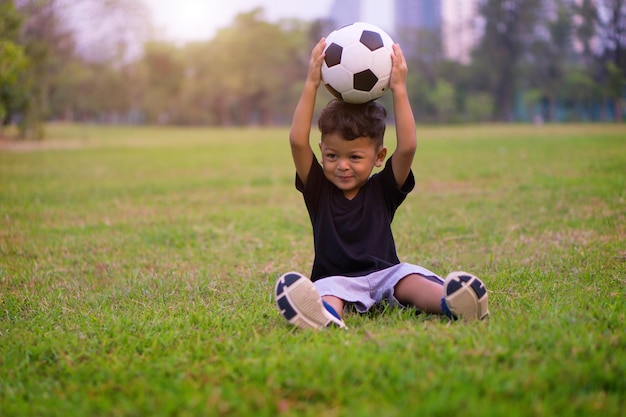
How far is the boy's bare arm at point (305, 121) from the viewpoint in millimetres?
2957

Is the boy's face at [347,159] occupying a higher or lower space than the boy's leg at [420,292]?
higher

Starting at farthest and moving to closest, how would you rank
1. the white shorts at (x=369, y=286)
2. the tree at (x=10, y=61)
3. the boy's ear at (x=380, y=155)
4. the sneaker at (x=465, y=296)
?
the tree at (x=10, y=61), the boy's ear at (x=380, y=155), the white shorts at (x=369, y=286), the sneaker at (x=465, y=296)

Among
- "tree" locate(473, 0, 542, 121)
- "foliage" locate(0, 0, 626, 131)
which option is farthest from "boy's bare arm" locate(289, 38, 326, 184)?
"tree" locate(473, 0, 542, 121)

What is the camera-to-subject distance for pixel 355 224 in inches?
122

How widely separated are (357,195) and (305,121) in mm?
505

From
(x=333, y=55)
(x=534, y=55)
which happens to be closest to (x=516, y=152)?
(x=333, y=55)

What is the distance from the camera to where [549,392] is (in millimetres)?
1846

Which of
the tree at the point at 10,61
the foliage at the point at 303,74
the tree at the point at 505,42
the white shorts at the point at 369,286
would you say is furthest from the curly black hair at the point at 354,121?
the tree at the point at 505,42

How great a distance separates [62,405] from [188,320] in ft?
3.13

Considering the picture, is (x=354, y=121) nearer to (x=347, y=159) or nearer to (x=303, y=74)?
(x=347, y=159)

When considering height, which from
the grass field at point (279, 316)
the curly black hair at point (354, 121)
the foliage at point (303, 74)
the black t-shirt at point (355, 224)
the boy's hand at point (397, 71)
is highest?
the foliage at point (303, 74)

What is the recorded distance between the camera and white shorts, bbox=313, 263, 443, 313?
2.92 metres

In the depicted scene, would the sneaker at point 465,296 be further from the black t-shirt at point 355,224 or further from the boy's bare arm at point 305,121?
the boy's bare arm at point 305,121

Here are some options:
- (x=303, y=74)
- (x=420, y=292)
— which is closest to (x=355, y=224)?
(x=420, y=292)
